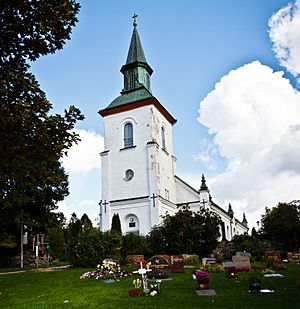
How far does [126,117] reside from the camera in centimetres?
4188

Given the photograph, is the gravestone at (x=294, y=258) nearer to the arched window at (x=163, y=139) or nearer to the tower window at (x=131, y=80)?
the arched window at (x=163, y=139)

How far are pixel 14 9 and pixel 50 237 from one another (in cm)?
4537

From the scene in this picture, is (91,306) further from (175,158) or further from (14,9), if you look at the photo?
(175,158)

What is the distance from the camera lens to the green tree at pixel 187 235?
28203 millimetres

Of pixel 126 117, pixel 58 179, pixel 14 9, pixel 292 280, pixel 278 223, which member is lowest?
pixel 292 280

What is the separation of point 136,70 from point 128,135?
304 inches

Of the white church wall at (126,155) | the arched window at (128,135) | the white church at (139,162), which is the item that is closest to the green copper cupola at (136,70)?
the white church at (139,162)

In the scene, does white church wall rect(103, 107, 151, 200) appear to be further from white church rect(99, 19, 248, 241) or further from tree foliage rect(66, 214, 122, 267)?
tree foliage rect(66, 214, 122, 267)

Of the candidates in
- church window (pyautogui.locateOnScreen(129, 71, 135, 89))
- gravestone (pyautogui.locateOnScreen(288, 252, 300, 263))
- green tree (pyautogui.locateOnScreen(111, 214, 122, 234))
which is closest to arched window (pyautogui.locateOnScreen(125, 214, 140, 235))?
green tree (pyautogui.locateOnScreen(111, 214, 122, 234))

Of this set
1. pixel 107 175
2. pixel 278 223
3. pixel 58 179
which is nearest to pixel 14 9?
pixel 58 179

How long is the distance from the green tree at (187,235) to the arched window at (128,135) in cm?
1401

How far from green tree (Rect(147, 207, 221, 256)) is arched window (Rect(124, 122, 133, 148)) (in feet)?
46.0

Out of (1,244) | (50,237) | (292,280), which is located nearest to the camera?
(292,280)

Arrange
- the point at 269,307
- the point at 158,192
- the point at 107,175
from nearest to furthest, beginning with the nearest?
the point at 269,307
the point at 158,192
the point at 107,175
